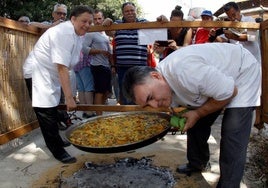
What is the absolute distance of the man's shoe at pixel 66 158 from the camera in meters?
4.03

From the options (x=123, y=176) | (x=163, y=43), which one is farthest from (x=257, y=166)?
(x=163, y=43)

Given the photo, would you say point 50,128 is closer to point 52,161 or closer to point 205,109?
point 52,161

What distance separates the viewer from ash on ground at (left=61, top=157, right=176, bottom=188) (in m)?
3.23

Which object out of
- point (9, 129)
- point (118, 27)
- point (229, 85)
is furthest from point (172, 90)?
point (9, 129)

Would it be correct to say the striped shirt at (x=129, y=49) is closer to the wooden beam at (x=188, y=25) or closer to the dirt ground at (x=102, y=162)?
the wooden beam at (x=188, y=25)

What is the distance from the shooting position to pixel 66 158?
160 inches

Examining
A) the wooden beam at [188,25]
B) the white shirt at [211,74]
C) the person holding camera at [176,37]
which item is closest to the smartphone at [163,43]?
the person holding camera at [176,37]

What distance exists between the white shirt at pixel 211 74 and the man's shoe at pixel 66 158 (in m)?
1.97

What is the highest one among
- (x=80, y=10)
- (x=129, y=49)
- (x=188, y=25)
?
(x=80, y=10)

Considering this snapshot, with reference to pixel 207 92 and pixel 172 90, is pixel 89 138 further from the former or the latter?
pixel 207 92

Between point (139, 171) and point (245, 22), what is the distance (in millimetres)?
2658

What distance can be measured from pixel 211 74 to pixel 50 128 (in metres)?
2.57

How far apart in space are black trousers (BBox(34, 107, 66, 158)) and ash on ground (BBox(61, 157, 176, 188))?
54 centimetres

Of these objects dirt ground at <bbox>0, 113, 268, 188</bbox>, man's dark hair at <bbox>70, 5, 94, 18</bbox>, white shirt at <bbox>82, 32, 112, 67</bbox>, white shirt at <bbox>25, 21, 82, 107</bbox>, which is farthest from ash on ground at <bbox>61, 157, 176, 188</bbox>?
white shirt at <bbox>82, 32, 112, 67</bbox>
